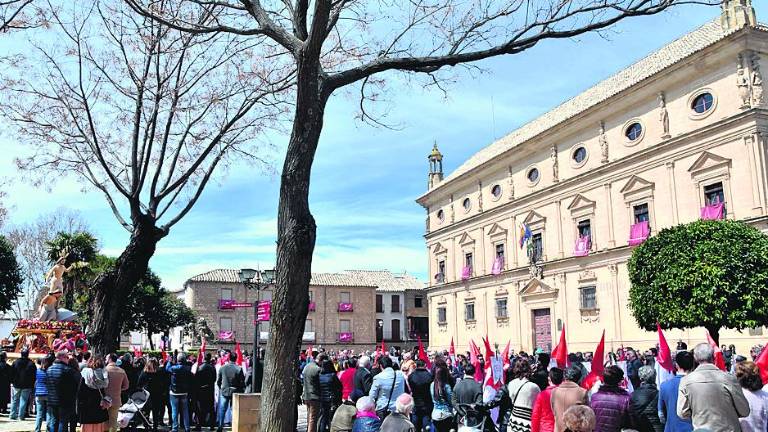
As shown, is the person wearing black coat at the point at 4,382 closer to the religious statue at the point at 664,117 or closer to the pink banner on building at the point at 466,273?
the religious statue at the point at 664,117

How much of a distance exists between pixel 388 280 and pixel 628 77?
39.2 metres

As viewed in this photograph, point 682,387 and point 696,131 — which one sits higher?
point 696,131

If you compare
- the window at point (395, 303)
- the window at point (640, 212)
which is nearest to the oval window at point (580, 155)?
the window at point (640, 212)

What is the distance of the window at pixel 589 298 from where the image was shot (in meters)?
30.9

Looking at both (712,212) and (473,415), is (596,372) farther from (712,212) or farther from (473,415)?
(712,212)

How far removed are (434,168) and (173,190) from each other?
3930cm

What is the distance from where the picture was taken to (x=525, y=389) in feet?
23.3

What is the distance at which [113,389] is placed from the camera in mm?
9211

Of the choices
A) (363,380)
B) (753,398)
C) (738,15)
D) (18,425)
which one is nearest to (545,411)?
(753,398)

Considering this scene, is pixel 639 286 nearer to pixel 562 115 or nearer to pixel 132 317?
pixel 562 115

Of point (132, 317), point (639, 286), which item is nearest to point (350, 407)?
point (639, 286)

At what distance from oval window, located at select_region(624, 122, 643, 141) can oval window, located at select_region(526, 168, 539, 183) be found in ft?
23.8

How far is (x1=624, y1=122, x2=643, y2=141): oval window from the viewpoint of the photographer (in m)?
29.0

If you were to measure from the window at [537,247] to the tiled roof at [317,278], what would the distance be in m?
27.3
